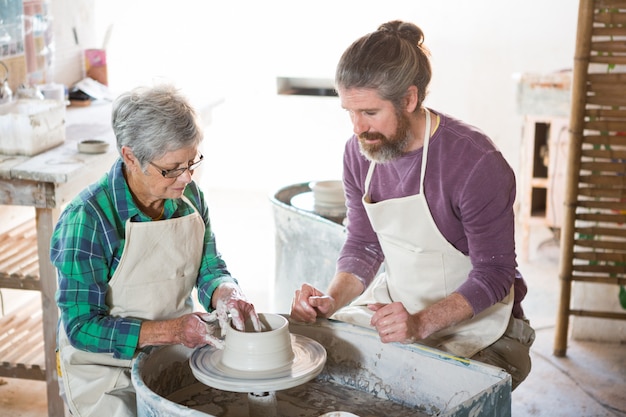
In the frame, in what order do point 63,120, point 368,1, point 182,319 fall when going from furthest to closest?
point 368,1
point 63,120
point 182,319

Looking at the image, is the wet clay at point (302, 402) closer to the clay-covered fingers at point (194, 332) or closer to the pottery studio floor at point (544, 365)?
the clay-covered fingers at point (194, 332)

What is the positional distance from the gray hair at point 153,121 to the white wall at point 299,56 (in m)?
4.00

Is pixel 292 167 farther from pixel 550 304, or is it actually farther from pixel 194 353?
pixel 194 353

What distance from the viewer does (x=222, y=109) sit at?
708cm

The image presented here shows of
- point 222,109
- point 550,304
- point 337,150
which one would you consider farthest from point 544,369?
point 222,109

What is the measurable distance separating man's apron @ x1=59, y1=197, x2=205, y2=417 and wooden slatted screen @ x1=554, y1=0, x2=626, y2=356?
7.44 ft

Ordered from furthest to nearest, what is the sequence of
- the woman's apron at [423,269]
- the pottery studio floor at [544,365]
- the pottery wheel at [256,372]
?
the pottery studio floor at [544,365] → the woman's apron at [423,269] → the pottery wheel at [256,372]

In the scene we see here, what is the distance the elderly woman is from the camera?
229cm

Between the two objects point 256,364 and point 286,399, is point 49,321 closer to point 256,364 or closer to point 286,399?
point 286,399

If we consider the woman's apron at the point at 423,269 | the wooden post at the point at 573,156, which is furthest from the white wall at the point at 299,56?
the woman's apron at the point at 423,269

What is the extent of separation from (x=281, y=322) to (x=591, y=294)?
2.57 m

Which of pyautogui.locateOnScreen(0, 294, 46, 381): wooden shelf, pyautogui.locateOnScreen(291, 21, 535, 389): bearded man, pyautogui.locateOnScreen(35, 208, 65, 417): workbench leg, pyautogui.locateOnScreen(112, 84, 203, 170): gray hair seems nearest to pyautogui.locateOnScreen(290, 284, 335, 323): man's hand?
pyautogui.locateOnScreen(291, 21, 535, 389): bearded man

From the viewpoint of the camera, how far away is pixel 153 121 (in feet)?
7.54

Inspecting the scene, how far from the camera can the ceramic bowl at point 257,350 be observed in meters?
2.16
